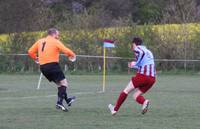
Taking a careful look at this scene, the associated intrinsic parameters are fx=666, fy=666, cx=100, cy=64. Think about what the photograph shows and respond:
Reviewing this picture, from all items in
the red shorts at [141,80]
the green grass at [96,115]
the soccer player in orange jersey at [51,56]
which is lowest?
the green grass at [96,115]

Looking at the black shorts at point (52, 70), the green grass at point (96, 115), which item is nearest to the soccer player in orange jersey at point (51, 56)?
the black shorts at point (52, 70)

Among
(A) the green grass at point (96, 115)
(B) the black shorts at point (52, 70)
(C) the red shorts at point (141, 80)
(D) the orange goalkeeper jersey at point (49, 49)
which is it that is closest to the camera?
(A) the green grass at point (96, 115)

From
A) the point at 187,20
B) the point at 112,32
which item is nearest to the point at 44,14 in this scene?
the point at 112,32

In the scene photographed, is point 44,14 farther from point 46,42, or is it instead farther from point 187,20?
point 46,42

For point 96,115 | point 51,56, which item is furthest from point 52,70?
point 96,115

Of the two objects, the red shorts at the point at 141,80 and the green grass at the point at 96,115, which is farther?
the red shorts at the point at 141,80

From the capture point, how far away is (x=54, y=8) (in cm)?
6031

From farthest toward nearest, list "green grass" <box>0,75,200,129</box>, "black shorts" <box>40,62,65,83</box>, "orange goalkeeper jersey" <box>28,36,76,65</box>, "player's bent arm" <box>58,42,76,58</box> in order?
"black shorts" <box>40,62,65,83</box>, "orange goalkeeper jersey" <box>28,36,76,65</box>, "player's bent arm" <box>58,42,76,58</box>, "green grass" <box>0,75,200,129</box>

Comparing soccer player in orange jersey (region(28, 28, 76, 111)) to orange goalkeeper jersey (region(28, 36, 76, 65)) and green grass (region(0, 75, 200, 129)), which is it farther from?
green grass (region(0, 75, 200, 129))

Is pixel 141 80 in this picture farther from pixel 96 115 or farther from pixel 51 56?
Result: pixel 51 56

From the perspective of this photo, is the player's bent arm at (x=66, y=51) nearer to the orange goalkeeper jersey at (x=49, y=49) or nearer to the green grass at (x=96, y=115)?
the orange goalkeeper jersey at (x=49, y=49)

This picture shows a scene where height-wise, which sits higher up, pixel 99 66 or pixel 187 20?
pixel 187 20

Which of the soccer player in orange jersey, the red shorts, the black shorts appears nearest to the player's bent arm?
the soccer player in orange jersey

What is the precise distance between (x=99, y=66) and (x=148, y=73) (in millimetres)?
26007
